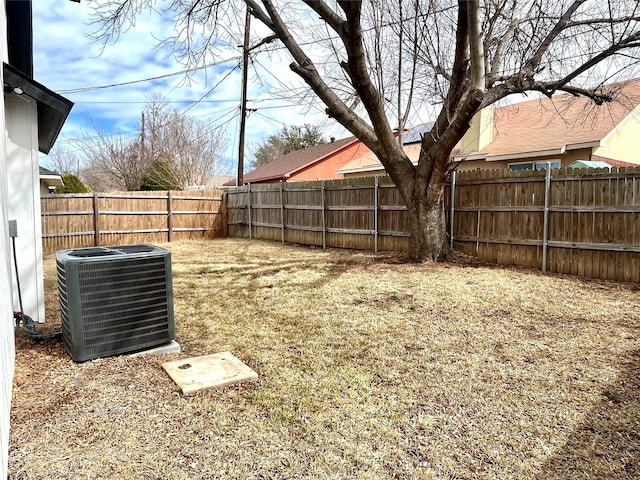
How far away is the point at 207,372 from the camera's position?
305 cm

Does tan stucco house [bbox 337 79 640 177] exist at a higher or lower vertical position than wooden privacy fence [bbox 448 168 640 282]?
higher

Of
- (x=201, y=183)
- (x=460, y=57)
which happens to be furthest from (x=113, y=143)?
(x=460, y=57)

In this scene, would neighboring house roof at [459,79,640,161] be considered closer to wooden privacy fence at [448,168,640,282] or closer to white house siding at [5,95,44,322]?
wooden privacy fence at [448,168,640,282]

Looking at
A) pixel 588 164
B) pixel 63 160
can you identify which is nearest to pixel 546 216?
pixel 588 164

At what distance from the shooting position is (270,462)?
2031mm

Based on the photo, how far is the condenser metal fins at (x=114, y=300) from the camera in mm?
3092

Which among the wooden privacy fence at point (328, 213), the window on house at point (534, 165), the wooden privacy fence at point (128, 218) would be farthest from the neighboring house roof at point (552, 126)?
the wooden privacy fence at point (128, 218)

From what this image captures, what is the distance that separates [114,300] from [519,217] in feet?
21.6

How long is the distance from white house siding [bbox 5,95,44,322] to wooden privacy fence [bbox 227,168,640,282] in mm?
6687

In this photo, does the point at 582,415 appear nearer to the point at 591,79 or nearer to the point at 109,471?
the point at 109,471

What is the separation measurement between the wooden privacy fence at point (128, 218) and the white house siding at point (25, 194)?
767 cm

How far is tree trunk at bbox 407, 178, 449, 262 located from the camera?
24.8 feet

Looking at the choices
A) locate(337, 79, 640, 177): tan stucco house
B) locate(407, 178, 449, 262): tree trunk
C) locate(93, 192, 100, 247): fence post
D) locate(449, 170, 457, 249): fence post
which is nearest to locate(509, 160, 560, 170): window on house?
locate(337, 79, 640, 177): tan stucco house

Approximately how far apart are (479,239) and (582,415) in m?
5.63
